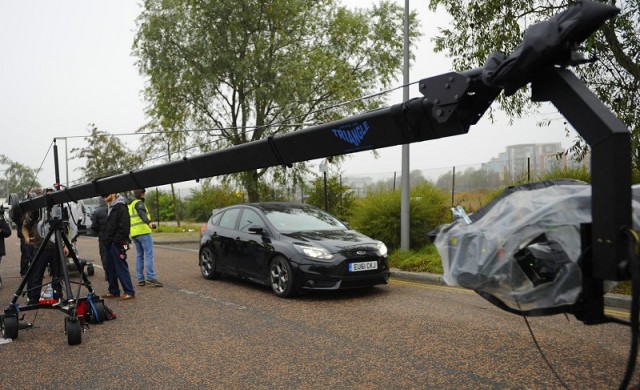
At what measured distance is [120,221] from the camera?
8.72 metres

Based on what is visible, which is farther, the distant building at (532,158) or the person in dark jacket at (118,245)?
the distant building at (532,158)

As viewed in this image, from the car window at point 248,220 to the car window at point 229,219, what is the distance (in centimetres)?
26

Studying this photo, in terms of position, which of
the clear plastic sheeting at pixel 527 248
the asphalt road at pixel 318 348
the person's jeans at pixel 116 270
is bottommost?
the asphalt road at pixel 318 348

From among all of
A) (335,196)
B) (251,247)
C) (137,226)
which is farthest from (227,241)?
(335,196)

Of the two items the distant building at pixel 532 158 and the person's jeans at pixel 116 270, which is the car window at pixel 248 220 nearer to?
the person's jeans at pixel 116 270

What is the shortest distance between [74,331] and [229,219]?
180 inches

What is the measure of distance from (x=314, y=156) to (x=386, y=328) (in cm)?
332

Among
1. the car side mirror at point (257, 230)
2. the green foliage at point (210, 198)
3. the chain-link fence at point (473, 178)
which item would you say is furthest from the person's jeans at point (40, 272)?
the green foliage at point (210, 198)

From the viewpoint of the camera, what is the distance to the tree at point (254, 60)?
19.0 m

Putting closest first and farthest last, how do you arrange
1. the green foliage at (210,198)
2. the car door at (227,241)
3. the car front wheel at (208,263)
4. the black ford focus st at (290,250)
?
the black ford focus st at (290,250)
the car door at (227,241)
the car front wheel at (208,263)
the green foliage at (210,198)

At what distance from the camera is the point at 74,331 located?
594 centimetres

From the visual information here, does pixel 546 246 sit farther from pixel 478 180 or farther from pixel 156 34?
pixel 156 34

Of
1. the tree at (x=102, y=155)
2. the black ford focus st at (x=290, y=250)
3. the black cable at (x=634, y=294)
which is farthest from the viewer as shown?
the tree at (x=102, y=155)

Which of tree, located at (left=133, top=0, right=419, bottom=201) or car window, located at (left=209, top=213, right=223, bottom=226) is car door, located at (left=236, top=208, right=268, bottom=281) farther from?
tree, located at (left=133, top=0, right=419, bottom=201)
